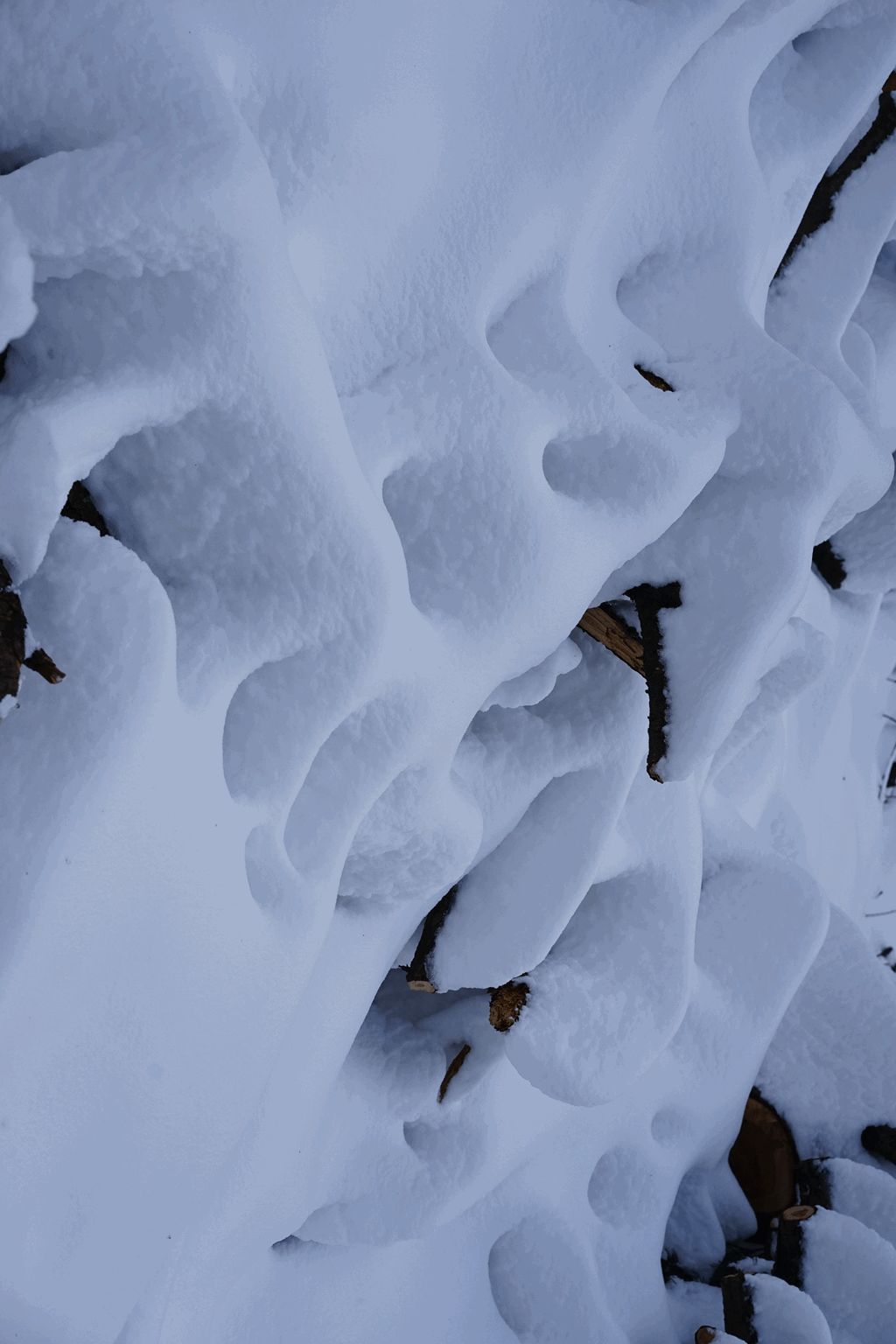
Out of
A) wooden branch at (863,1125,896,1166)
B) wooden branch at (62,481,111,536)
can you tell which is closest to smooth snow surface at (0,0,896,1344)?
wooden branch at (62,481,111,536)

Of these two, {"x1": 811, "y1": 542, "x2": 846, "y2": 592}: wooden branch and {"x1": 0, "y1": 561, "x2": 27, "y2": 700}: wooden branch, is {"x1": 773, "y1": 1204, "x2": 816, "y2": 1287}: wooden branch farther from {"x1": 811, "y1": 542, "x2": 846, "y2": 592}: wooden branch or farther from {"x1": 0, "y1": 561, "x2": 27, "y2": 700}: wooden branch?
{"x1": 0, "y1": 561, "x2": 27, "y2": 700}: wooden branch

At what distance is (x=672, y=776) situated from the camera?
1.23 m

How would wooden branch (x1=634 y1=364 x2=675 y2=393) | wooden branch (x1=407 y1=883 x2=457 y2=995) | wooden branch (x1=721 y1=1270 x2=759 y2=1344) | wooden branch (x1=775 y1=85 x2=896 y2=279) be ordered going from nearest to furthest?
wooden branch (x1=634 y1=364 x2=675 y2=393) < wooden branch (x1=407 y1=883 x2=457 y2=995) < wooden branch (x1=775 y1=85 x2=896 y2=279) < wooden branch (x1=721 y1=1270 x2=759 y2=1344)

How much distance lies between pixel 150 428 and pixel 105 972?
363 millimetres

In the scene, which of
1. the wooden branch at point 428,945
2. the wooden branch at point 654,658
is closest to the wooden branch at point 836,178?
the wooden branch at point 654,658

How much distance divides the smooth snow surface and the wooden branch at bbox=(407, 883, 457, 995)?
14 millimetres

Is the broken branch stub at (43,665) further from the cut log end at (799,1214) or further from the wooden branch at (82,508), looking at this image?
the cut log end at (799,1214)

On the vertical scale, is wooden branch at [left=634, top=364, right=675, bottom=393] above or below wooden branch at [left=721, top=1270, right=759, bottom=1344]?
above

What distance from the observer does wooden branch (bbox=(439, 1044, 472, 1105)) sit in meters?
1.35

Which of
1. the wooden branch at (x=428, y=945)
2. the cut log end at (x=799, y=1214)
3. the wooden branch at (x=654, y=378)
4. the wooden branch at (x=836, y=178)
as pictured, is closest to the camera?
the wooden branch at (x=654, y=378)

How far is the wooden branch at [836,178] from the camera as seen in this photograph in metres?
1.42

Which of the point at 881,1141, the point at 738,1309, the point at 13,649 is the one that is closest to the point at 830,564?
the point at 881,1141

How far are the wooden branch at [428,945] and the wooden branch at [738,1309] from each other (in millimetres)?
585

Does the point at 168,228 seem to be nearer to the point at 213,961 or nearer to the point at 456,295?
the point at 456,295
